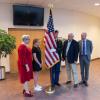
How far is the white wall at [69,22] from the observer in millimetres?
7449

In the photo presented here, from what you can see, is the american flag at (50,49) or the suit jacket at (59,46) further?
the suit jacket at (59,46)

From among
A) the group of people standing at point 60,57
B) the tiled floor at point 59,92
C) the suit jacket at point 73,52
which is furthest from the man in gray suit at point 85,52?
the tiled floor at point 59,92

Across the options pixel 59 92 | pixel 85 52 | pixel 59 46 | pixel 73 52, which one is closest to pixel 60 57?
pixel 59 46

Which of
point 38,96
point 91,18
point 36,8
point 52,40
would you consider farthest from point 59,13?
point 38,96

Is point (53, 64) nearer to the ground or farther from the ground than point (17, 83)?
farther from the ground

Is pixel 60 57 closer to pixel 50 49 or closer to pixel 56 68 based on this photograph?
pixel 56 68

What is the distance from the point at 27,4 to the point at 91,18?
14.5ft

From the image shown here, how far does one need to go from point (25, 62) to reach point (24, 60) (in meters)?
0.06

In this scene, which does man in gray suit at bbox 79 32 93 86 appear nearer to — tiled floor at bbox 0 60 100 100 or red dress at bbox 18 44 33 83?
tiled floor at bbox 0 60 100 100

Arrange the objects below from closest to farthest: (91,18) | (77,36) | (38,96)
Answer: (38,96) < (77,36) < (91,18)

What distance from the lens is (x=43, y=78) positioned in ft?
22.5

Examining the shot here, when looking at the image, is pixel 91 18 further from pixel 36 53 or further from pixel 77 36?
pixel 36 53

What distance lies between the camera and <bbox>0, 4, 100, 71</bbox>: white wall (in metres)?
7.45

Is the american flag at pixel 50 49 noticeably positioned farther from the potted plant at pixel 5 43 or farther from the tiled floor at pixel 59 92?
the potted plant at pixel 5 43
